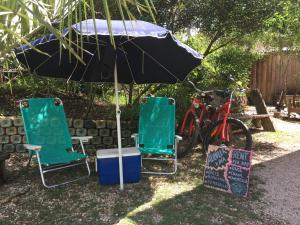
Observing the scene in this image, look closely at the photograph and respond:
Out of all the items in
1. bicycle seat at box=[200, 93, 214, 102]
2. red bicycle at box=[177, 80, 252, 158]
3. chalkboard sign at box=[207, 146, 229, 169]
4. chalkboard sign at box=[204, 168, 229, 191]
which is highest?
bicycle seat at box=[200, 93, 214, 102]

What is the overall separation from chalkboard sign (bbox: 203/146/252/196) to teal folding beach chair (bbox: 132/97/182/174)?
75 cm

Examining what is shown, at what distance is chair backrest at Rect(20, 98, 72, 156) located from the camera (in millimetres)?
4863

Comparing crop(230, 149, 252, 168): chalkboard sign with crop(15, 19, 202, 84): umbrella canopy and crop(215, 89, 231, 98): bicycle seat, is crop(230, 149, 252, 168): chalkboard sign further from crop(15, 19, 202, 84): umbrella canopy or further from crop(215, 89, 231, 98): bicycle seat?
crop(215, 89, 231, 98): bicycle seat

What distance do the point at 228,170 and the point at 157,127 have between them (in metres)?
1.41

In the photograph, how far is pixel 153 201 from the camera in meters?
4.13

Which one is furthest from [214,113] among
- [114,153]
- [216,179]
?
[114,153]

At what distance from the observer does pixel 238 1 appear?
584cm

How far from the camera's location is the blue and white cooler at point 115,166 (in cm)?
455

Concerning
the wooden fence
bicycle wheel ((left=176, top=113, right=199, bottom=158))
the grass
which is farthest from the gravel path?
the wooden fence

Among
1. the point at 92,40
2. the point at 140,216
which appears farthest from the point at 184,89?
the point at 140,216

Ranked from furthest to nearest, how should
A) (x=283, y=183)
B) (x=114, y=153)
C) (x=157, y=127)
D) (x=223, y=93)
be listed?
1. (x=223, y=93)
2. (x=157, y=127)
3. (x=283, y=183)
4. (x=114, y=153)

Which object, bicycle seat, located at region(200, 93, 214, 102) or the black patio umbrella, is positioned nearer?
the black patio umbrella

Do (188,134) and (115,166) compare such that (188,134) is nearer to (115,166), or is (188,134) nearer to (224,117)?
(224,117)

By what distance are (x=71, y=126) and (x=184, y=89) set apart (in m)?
2.26
